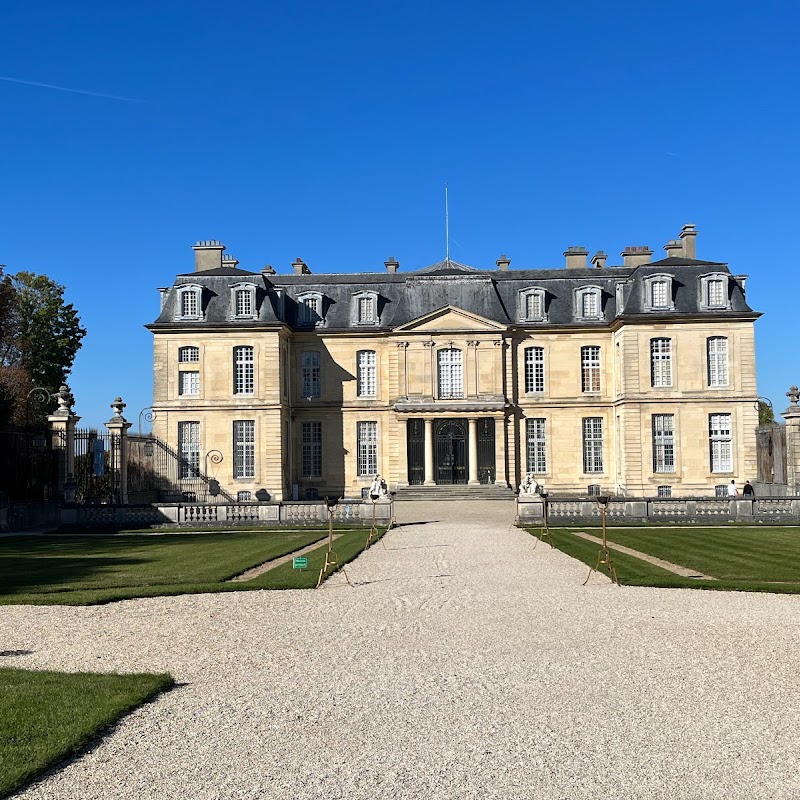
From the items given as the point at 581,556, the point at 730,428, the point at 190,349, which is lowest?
the point at 581,556

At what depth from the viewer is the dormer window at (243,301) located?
1453 inches

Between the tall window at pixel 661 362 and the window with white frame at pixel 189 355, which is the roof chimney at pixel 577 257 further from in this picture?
the window with white frame at pixel 189 355

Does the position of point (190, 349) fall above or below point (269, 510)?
above

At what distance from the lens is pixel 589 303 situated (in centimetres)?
3884

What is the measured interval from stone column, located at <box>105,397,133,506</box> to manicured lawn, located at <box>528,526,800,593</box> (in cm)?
1288

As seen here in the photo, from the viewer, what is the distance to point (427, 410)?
122 feet

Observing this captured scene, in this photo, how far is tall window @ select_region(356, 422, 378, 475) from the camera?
128ft

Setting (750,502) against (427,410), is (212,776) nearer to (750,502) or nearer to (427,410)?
(750,502)

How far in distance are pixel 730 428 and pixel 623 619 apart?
1162 inches

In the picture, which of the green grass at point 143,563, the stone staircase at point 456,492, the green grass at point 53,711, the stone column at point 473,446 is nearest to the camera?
the green grass at point 53,711

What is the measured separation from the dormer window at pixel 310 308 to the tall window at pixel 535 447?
10.3 m

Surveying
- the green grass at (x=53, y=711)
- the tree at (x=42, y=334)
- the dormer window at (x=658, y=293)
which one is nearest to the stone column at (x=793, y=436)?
the dormer window at (x=658, y=293)

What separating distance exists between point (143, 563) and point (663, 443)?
26.6m

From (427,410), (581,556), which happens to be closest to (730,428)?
(427,410)
